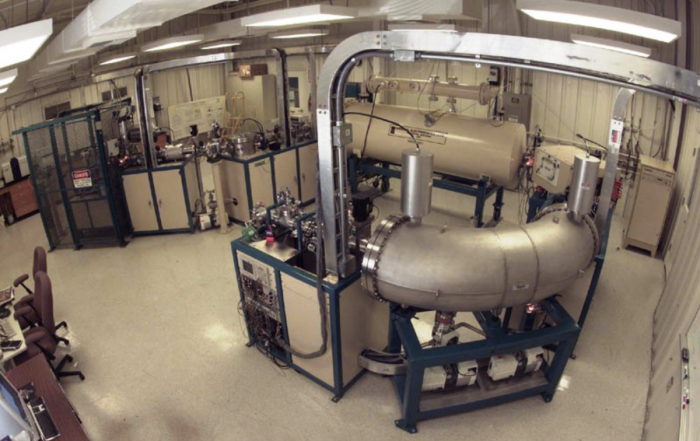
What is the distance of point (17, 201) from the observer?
7629mm

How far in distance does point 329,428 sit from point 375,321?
938 mm

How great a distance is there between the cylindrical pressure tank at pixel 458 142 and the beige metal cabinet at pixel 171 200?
271cm

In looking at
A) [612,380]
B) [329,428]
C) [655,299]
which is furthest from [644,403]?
[329,428]

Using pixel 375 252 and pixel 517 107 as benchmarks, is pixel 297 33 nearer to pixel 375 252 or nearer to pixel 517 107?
pixel 517 107

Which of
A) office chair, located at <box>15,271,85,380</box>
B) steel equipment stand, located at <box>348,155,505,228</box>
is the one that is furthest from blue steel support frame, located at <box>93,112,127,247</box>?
steel equipment stand, located at <box>348,155,505,228</box>

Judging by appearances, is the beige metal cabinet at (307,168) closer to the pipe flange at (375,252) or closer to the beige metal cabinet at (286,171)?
the beige metal cabinet at (286,171)

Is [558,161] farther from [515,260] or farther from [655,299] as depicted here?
[515,260]

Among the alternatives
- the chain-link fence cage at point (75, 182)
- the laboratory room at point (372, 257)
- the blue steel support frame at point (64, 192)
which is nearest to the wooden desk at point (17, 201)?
the laboratory room at point (372, 257)

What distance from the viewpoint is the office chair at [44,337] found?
3.74 m

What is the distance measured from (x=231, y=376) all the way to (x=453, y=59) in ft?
10.5

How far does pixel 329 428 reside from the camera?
3.51m

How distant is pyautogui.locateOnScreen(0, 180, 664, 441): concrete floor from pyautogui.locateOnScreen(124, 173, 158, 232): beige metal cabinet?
958 mm

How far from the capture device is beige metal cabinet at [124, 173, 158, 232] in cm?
650

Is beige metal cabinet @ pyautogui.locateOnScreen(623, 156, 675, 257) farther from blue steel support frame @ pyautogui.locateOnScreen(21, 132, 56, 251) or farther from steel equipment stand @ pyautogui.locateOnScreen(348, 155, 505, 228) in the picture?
blue steel support frame @ pyautogui.locateOnScreen(21, 132, 56, 251)
